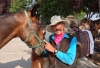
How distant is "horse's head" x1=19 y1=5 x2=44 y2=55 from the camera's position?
2.37m

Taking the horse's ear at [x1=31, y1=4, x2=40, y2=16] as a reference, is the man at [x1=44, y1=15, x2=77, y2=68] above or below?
below

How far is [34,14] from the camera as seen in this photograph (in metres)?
2.41

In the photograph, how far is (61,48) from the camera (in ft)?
7.02

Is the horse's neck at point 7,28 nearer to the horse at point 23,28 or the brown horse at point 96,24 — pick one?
the horse at point 23,28

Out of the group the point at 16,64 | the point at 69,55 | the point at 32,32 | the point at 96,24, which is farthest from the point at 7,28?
the point at 96,24

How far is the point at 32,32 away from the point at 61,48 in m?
0.49

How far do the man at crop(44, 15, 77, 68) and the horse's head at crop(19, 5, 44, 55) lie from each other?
23 centimetres

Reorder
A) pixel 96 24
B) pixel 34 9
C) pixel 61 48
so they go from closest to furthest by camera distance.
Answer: pixel 61 48, pixel 34 9, pixel 96 24

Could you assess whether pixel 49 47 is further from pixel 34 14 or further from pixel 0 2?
pixel 0 2

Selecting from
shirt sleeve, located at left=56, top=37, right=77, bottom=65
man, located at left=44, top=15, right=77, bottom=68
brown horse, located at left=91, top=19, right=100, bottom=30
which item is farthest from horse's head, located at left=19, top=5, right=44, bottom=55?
brown horse, located at left=91, top=19, right=100, bottom=30

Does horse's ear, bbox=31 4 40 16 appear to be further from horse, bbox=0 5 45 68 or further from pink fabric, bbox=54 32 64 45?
pink fabric, bbox=54 32 64 45

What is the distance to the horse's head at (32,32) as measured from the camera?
2367mm

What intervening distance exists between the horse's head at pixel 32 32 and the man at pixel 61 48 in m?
0.23

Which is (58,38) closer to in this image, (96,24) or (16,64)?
(96,24)
